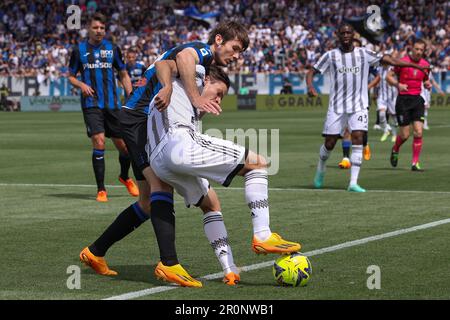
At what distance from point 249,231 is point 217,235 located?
286 centimetres

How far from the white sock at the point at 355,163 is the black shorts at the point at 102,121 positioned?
3.33 metres

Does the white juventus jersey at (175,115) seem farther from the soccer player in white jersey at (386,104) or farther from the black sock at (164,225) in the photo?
the soccer player in white jersey at (386,104)

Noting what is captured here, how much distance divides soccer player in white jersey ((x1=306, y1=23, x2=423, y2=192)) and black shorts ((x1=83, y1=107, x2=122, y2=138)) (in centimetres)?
312

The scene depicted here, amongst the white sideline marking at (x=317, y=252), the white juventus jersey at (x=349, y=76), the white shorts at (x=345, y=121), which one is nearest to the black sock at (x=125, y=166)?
the white shorts at (x=345, y=121)

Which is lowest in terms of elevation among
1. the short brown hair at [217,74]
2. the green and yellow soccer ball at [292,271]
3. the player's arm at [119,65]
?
the green and yellow soccer ball at [292,271]

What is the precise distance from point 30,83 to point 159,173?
47498 millimetres

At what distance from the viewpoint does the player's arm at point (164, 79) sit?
7492 mm

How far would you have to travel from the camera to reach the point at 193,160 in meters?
7.48

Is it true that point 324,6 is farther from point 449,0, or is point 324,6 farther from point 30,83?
point 30,83

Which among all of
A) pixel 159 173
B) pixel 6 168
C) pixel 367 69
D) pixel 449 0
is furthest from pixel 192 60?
pixel 449 0

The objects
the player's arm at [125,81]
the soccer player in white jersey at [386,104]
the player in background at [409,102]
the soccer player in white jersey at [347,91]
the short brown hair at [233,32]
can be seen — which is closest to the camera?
the short brown hair at [233,32]

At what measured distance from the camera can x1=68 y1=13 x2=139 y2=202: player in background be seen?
14.2 m

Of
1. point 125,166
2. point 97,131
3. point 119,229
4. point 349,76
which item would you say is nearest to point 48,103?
point 349,76

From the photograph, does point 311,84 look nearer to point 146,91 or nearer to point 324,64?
point 324,64
